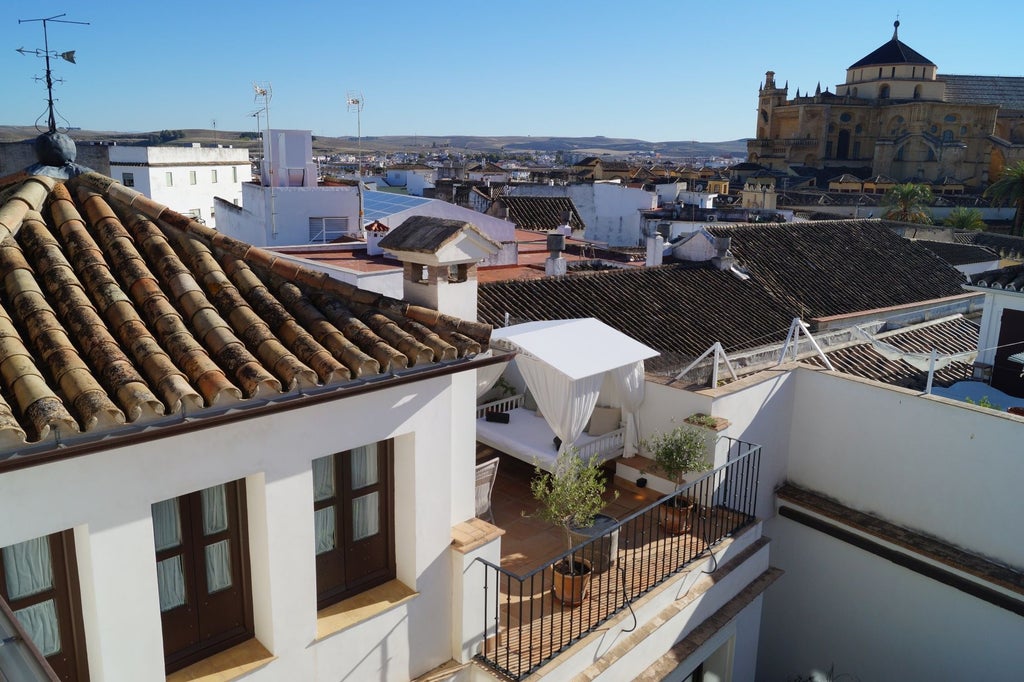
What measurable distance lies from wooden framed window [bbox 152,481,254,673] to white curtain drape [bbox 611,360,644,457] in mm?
5290

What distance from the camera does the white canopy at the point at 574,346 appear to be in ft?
26.6

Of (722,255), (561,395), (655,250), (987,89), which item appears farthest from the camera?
(987,89)

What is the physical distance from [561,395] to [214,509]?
4.46 meters

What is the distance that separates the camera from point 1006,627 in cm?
828

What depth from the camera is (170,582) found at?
15.4 ft

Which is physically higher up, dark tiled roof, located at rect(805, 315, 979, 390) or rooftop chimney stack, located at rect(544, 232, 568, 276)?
rooftop chimney stack, located at rect(544, 232, 568, 276)

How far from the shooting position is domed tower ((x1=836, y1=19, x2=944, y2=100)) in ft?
268

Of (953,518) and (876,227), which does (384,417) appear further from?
(876,227)

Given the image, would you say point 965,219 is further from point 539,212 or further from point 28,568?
point 28,568

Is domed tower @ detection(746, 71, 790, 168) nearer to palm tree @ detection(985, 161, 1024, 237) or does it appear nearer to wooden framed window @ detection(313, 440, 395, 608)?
palm tree @ detection(985, 161, 1024, 237)

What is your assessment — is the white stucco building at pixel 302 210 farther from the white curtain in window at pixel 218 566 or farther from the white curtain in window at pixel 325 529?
the white curtain in window at pixel 218 566

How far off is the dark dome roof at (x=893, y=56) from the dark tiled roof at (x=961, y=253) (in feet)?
212

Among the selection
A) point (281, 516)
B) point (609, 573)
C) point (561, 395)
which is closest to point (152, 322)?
point (281, 516)

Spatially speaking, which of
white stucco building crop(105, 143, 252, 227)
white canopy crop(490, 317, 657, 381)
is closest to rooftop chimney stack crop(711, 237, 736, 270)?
white canopy crop(490, 317, 657, 381)
